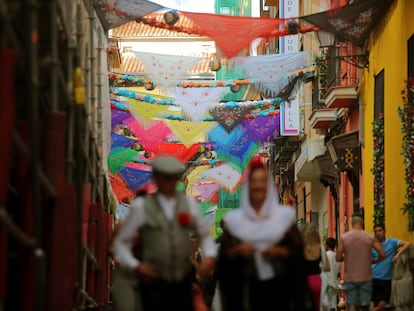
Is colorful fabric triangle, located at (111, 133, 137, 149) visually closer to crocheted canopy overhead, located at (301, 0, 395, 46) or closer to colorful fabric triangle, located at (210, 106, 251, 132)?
colorful fabric triangle, located at (210, 106, 251, 132)

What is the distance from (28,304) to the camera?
31.8ft

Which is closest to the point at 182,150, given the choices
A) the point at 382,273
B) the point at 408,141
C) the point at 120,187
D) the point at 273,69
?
the point at 120,187

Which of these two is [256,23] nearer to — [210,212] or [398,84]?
[398,84]

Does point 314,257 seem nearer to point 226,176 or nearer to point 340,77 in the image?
point 340,77

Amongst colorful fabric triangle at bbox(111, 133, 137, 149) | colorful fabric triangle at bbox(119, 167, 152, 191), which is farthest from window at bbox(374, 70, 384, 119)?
colorful fabric triangle at bbox(119, 167, 152, 191)

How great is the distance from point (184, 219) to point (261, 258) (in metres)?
0.64

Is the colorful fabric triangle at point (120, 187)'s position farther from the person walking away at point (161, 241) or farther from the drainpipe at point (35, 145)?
the person walking away at point (161, 241)

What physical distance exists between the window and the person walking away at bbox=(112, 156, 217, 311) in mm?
13653

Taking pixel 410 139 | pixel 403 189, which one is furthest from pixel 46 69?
pixel 403 189

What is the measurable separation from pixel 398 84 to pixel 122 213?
15.4 metres

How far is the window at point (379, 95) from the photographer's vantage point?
22.6 metres

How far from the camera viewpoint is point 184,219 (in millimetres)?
9023

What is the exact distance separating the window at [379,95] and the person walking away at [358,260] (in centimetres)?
535

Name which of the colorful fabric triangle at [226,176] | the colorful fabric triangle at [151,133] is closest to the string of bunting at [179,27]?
the colorful fabric triangle at [151,133]
